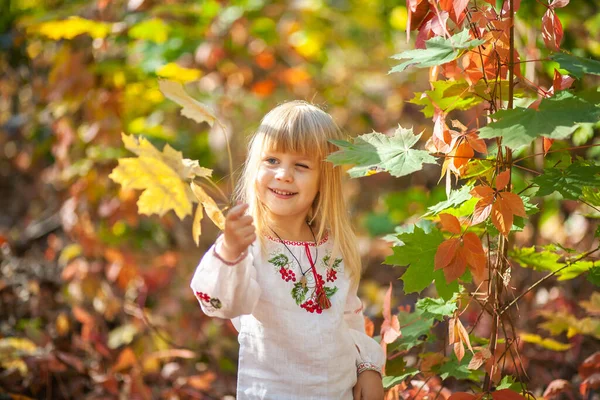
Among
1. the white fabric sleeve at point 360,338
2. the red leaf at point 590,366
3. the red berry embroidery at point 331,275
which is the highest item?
the red berry embroidery at point 331,275

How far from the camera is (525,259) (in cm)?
187

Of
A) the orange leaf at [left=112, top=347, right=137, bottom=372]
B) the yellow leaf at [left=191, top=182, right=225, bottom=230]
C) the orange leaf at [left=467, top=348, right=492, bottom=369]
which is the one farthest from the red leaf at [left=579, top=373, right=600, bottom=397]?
the orange leaf at [left=112, top=347, right=137, bottom=372]

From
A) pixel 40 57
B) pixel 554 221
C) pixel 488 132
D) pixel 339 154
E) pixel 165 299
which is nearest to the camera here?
pixel 488 132

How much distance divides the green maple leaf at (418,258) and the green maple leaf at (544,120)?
0.34 metres

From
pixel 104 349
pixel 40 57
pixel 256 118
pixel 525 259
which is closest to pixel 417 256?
pixel 525 259

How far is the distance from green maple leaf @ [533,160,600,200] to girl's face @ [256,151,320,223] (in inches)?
20.4

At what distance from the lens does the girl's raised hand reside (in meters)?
1.44

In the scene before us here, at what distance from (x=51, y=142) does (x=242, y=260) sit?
255 centimetres

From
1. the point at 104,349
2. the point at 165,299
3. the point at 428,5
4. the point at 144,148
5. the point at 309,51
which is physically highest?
the point at 428,5

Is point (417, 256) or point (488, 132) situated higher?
point (488, 132)

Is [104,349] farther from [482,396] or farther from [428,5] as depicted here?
[428,5]

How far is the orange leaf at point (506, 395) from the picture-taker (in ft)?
5.09

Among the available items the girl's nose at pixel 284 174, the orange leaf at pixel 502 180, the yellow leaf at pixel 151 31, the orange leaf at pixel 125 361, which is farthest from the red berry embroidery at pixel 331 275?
the yellow leaf at pixel 151 31

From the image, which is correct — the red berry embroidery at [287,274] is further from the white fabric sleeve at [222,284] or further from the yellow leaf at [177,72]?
the yellow leaf at [177,72]
